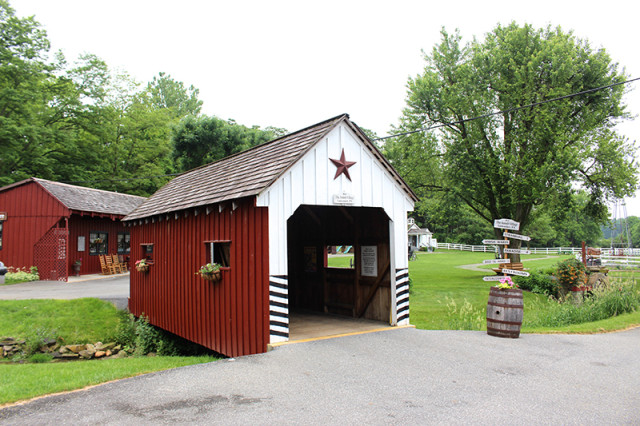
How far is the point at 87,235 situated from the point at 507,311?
2096 cm

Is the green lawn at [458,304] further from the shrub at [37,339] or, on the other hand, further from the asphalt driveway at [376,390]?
the shrub at [37,339]

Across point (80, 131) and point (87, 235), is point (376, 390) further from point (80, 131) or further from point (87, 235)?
point (80, 131)

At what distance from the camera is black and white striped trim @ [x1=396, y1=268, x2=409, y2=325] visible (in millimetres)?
8922

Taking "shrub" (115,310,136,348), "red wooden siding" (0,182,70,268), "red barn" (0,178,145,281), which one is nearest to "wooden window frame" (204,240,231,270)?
"shrub" (115,310,136,348)

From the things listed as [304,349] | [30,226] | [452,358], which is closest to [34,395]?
[304,349]

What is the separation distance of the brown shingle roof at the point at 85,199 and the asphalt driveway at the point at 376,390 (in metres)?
17.2

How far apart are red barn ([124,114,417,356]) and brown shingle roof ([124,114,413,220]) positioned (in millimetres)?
38

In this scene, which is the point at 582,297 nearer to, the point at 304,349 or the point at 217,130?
the point at 304,349

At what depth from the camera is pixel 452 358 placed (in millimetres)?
6648

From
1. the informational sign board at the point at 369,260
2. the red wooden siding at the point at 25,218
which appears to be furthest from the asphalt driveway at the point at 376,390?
the red wooden siding at the point at 25,218

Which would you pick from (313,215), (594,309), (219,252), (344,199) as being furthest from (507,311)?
(219,252)

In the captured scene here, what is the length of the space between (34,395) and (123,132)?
122 ft

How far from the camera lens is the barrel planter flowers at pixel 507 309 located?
26.3ft

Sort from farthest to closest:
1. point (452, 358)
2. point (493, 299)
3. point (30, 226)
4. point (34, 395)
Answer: point (30, 226), point (493, 299), point (452, 358), point (34, 395)
